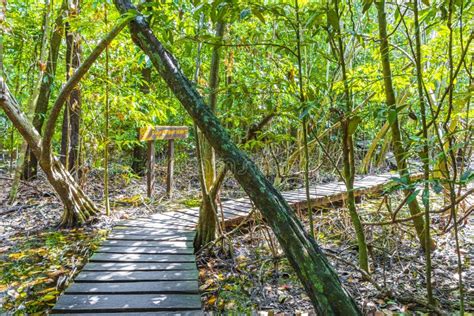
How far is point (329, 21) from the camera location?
1.96 metres

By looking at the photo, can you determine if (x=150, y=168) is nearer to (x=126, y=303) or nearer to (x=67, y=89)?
(x=67, y=89)

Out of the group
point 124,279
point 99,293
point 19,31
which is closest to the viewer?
point 99,293

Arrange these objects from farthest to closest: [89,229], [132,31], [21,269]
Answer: [89,229]
[21,269]
[132,31]

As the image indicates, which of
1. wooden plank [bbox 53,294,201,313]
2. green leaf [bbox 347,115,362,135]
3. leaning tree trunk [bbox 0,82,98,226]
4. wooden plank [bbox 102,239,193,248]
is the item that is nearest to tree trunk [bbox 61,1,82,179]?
leaning tree trunk [bbox 0,82,98,226]

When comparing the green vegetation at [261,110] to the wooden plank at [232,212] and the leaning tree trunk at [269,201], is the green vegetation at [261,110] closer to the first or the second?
the leaning tree trunk at [269,201]

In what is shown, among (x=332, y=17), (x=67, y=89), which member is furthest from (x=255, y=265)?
(x=67, y=89)

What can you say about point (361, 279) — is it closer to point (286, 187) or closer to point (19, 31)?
point (286, 187)

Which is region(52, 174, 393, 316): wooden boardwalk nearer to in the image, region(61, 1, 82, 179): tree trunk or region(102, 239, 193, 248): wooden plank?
region(102, 239, 193, 248): wooden plank

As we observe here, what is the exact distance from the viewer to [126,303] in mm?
2383

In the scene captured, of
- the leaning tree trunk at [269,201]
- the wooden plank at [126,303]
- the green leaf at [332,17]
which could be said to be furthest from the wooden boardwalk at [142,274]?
the green leaf at [332,17]

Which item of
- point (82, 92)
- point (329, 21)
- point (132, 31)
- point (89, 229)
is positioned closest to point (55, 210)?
point (89, 229)

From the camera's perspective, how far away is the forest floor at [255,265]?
2.61m

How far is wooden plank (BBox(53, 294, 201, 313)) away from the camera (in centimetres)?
229

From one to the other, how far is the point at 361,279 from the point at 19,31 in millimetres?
6064
